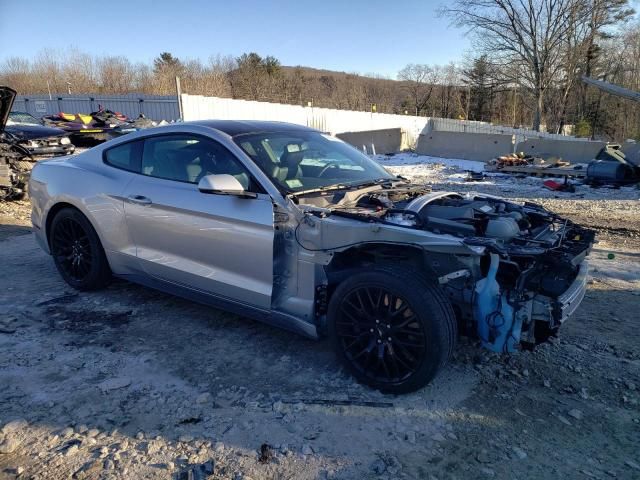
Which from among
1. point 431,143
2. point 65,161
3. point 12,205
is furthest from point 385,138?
point 65,161

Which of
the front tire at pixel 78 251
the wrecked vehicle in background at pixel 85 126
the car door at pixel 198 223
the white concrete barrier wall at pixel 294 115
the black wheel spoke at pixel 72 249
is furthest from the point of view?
the white concrete barrier wall at pixel 294 115

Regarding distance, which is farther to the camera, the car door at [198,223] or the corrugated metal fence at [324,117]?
the corrugated metal fence at [324,117]

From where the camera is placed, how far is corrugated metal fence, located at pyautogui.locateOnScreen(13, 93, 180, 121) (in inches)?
902

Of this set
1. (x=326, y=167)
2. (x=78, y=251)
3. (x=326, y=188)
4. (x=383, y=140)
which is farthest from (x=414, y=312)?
(x=383, y=140)

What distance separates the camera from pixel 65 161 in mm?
4848

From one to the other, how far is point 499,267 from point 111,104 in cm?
2655

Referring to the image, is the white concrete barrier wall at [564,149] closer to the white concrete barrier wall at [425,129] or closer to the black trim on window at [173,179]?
the white concrete barrier wall at [425,129]

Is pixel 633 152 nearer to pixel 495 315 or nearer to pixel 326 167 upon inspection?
pixel 326 167

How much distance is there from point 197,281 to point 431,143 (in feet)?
56.2

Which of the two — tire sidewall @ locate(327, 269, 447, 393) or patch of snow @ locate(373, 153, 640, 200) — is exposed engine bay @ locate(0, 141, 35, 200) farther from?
tire sidewall @ locate(327, 269, 447, 393)

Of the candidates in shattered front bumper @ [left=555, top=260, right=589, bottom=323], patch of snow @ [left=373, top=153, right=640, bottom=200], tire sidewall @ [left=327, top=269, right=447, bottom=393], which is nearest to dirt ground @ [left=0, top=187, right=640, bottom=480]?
tire sidewall @ [left=327, top=269, right=447, bottom=393]

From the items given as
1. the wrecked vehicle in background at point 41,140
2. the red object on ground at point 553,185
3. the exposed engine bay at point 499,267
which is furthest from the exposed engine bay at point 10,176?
the red object on ground at point 553,185

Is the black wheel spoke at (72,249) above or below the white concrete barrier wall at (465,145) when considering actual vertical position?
below

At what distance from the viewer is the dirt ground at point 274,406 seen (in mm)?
2461
